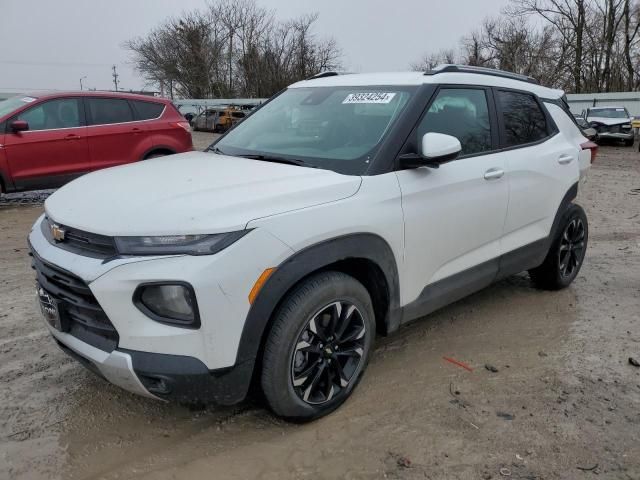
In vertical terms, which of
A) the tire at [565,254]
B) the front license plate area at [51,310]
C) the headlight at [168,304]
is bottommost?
the tire at [565,254]

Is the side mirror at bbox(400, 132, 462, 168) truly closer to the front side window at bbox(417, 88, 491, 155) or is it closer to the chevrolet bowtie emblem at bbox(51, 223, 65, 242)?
the front side window at bbox(417, 88, 491, 155)

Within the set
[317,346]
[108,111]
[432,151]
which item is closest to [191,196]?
[317,346]

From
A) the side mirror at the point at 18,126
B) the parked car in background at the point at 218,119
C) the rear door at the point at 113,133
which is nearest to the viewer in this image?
the side mirror at the point at 18,126

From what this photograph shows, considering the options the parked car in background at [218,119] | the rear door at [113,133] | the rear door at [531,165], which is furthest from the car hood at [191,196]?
the parked car in background at [218,119]

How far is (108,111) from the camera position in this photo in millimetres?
8578

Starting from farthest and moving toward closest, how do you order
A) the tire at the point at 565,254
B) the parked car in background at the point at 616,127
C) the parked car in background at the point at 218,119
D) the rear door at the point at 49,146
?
the parked car in background at the point at 218,119 < the parked car in background at the point at 616,127 < the rear door at the point at 49,146 < the tire at the point at 565,254

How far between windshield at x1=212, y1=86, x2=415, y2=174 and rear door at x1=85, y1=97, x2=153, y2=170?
202 inches

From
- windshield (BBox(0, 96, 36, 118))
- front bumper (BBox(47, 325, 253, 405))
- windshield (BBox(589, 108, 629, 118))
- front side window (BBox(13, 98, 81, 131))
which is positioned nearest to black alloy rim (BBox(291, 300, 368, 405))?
front bumper (BBox(47, 325, 253, 405))

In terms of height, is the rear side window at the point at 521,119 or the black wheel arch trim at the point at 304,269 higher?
the rear side window at the point at 521,119

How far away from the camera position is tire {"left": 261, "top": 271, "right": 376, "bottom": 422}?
2.56m

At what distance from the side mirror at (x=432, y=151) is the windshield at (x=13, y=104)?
7046mm

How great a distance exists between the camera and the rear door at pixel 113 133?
8.37 metres

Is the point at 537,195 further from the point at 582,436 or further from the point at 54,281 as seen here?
the point at 54,281

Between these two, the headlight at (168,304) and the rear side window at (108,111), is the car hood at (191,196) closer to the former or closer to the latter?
the headlight at (168,304)
